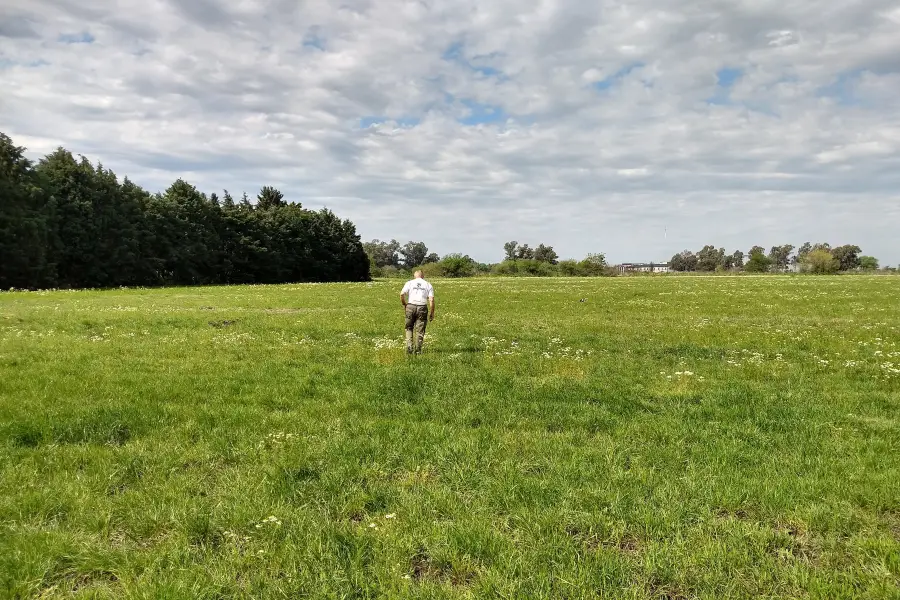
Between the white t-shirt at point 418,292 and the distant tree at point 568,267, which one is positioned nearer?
the white t-shirt at point 418,292

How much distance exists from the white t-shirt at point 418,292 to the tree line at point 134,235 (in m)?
56.8

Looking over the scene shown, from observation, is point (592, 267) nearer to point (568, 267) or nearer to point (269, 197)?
point (568, 267)

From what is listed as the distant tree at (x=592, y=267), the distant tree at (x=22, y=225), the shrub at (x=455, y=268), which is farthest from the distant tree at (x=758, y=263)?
the distant tree at (x=22, y=225)

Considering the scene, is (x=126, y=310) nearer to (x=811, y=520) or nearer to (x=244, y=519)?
(x=244, y=519)

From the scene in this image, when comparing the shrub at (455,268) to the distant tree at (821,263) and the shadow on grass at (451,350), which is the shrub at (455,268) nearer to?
the distant tree at (821,263)

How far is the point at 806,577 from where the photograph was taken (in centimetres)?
480

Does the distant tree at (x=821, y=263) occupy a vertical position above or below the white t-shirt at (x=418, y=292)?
above

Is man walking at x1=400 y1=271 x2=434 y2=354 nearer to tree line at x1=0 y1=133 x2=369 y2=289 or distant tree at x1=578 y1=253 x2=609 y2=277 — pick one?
tree line at x1=0 y1=133 x2=369 y2=289

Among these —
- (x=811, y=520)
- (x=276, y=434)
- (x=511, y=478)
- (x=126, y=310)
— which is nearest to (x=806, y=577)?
(x=811, y=520)

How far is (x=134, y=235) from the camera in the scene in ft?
223

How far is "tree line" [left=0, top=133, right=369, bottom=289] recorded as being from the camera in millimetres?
56812

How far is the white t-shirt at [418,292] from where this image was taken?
16.3m

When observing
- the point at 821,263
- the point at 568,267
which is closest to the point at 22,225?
the point at 568,267

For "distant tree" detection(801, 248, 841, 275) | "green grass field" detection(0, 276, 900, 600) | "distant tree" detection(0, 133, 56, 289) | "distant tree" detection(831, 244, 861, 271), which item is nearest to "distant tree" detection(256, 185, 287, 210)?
"distant tree" detection(0, 133, 56, 289)
